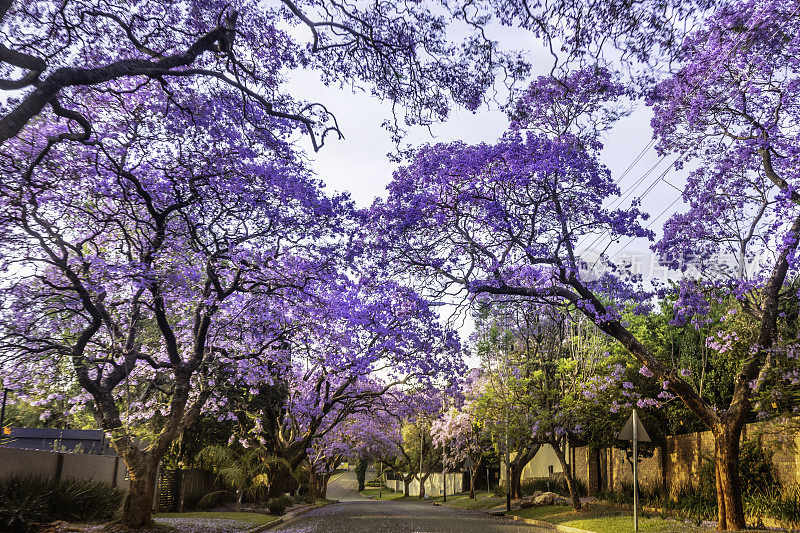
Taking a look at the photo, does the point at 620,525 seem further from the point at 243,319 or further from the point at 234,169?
the point at 234,169

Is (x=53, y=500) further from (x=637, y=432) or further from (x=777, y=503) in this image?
(x=777, y=503)

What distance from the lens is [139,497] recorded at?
1326 cm

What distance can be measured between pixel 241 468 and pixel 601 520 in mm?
13841

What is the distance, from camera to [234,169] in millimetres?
12211

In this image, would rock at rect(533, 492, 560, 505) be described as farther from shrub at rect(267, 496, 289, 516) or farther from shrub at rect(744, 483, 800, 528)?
shrub at rect(744, 483, 800, 528)

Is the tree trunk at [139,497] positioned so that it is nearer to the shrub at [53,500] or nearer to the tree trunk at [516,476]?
the shrub at [53,500]

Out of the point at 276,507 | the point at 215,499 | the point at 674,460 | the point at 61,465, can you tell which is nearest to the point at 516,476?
the point at 674,460

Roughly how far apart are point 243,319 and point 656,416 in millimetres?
14471

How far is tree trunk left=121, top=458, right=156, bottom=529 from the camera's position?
13156 mm

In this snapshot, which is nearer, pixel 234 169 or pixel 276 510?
pixel 234 169

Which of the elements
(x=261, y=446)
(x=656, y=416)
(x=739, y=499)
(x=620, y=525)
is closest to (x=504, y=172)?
(x=739, y=499)

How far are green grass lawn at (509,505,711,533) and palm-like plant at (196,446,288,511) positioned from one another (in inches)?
415

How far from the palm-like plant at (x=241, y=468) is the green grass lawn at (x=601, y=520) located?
1055cm

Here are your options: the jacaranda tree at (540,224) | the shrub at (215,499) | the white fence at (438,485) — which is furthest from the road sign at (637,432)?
the white fence at (438,485)
